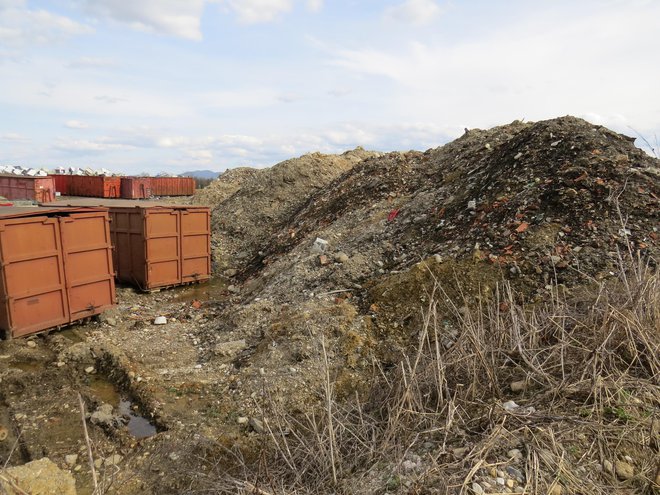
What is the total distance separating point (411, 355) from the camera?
524cm

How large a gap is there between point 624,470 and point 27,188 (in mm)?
18550

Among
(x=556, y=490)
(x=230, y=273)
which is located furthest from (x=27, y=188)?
(x=556, y=490)

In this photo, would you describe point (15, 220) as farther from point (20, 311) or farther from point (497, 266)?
point (497, 266)

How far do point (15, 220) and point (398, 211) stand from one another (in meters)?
6.78

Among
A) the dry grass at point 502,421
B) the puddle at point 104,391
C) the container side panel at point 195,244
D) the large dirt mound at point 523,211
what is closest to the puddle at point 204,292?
the container side panel at point 195,244

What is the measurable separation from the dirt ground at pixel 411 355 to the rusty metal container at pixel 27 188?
30.8ft

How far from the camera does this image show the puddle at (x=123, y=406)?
4.74 meters

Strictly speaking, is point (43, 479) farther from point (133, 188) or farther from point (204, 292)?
point (133, 188)

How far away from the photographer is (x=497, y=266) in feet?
20.8

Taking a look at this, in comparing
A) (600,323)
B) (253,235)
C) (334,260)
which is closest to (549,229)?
(600,323)

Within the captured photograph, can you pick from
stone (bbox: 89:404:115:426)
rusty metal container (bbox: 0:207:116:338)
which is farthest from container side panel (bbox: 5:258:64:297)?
stone (bbox: 89:404:115:426)

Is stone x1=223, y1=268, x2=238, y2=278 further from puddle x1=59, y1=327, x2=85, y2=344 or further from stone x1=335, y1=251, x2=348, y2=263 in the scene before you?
puddle x1=59, y1=327, x2=85, y2=344

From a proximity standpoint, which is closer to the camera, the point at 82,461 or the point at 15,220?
the point at 82,461

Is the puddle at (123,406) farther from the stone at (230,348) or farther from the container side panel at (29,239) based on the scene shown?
the container side panel at (29,239)
